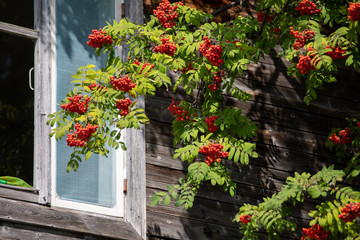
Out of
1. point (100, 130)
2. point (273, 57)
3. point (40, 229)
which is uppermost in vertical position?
point (273, 57)

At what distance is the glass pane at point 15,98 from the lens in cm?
902

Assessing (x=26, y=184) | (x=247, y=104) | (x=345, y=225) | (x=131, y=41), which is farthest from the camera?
(x=247, y=104)

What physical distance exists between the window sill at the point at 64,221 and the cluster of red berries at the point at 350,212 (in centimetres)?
165

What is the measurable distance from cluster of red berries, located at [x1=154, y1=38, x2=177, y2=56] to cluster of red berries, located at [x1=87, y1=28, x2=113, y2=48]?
0.38 m

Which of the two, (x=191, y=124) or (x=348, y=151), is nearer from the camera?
(x=191, y=124)

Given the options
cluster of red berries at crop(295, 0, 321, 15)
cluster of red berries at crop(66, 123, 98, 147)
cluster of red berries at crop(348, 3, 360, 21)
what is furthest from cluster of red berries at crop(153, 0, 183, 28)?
cluster of red berries at crop(348, 3, 360, 21)

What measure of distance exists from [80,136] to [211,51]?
4.11 feet

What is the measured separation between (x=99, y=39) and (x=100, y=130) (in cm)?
77

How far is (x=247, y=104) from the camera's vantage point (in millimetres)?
7652

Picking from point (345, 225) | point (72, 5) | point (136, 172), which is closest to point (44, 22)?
point (72, 5)

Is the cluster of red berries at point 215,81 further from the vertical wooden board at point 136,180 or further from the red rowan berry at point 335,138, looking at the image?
the red rowan berry at point 335,138

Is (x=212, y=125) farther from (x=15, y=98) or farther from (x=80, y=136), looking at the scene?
(x=15, y=98)

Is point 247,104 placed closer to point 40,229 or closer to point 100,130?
point 100,130

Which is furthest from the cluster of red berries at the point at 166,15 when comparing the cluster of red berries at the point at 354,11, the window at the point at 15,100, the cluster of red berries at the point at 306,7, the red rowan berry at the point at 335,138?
the window at the point at 15,100
